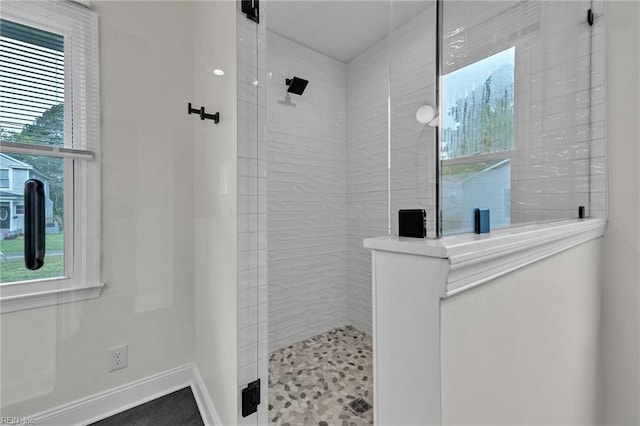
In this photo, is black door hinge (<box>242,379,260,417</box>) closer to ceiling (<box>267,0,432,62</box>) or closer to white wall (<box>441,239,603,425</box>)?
white wall (<box>441,239,603,425</box>)

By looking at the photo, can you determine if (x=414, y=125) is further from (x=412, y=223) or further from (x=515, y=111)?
(x=515, y=111)

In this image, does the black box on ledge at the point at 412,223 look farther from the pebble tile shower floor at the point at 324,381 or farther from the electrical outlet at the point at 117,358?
the electrical outlet at the point at 117,358

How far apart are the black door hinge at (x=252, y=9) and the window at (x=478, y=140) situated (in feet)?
2.72

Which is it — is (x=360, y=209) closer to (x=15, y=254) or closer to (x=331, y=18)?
(x=331, y=18)

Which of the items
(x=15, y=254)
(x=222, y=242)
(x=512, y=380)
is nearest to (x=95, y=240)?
(x=15, y=254)

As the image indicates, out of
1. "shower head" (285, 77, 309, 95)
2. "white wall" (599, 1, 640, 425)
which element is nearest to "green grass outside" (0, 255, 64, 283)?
"shower head" (285, 77, 309, 95)

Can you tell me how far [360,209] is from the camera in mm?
2283

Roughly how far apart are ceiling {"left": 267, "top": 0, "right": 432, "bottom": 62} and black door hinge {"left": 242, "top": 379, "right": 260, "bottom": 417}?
2.15 m

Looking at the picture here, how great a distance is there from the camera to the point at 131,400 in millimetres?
1416

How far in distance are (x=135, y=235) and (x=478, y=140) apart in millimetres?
1608

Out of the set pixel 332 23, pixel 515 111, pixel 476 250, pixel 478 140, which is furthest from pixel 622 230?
pixel 332 23

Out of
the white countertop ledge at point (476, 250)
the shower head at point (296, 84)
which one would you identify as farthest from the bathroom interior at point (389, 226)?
the shower head at point (296, 84)

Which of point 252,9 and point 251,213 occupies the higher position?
point 252,9

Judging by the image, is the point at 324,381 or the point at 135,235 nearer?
the point at 135,235
